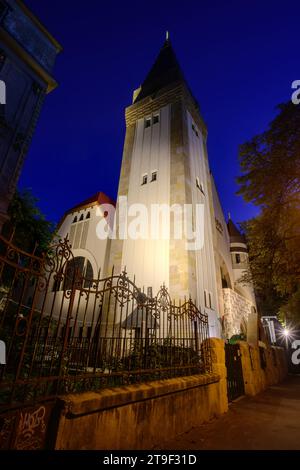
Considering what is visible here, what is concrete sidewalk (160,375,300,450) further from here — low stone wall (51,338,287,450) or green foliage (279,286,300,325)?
green foliage (279,286,300,325)

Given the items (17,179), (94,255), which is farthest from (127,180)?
(17,179)

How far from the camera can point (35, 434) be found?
2273 mm

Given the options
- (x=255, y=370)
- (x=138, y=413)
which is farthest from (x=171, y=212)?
(x=138, y=413)

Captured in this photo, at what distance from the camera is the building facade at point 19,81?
8289mm

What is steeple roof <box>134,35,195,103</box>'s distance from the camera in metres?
21.7

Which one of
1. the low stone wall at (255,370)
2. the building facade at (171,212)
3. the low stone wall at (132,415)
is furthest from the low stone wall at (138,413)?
the building facade at (171,212)

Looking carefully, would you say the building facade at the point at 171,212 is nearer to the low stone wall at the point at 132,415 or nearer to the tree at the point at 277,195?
the tree at the point at 277,195

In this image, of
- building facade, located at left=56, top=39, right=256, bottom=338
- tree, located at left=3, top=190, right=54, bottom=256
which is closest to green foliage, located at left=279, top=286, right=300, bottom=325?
building facade, located at left=56, top=39, right=256, bottom=338

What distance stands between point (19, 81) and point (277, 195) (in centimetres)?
1155

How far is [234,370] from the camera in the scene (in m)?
8.40
